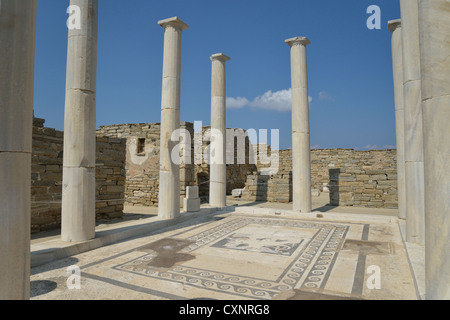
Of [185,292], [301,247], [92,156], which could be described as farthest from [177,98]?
[185,292]

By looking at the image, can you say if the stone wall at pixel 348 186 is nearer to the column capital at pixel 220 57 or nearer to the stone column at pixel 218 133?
the stone column at pixel 218 133

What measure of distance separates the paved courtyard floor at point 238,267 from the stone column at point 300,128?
2.28m

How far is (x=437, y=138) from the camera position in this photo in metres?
2.58

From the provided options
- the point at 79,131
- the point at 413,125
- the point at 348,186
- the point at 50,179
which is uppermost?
the point at 413,125

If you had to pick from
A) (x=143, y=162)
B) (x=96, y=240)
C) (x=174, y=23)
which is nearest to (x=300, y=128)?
(x=174, y=23)

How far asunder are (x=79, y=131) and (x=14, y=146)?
3.11 meters

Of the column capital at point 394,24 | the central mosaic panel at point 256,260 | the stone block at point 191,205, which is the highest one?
the column capital at point 394,24

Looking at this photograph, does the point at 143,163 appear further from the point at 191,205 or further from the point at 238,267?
the point at 238,267

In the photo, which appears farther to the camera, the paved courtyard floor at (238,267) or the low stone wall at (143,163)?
the low stone wall at (143,163)

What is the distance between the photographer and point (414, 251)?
16.1 ft

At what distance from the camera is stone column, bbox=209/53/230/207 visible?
35.2ft

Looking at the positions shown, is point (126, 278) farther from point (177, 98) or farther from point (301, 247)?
point (177, 98)

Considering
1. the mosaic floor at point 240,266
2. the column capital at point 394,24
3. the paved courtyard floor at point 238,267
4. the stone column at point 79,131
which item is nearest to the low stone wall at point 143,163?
the paved courtyard floor at point 238,267

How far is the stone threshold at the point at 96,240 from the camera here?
14.9ft
